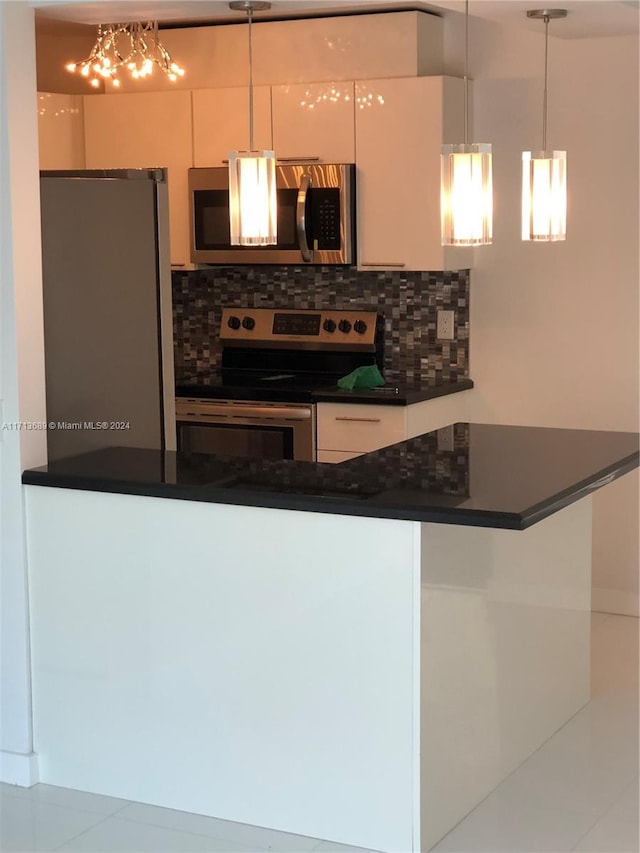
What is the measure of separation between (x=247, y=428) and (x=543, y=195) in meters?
2.24

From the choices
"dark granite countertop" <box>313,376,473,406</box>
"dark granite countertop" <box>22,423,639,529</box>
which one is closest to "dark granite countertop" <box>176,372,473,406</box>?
"dark granite countertop" <box>313,376,473,406</box>

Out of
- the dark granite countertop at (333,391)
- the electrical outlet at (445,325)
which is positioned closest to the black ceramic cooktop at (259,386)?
the dark granite countertop at (333,391)

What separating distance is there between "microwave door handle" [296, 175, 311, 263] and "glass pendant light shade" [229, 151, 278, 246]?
1.86 m

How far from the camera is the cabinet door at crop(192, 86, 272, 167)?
5.36m

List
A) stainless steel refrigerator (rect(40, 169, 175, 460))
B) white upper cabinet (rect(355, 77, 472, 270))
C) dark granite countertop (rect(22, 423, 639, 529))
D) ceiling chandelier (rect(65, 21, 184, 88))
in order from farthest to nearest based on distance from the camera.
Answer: ceiling chandelier (rect(65, 21, 184, 88))
white upper cabinet (rect(355, 77, 472, 270))
stainless steel refrigerator (rect(40, 169, 175, 460))
dark granite countertop (rect(22, 423, 639, 529))

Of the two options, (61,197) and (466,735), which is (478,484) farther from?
(61,197)

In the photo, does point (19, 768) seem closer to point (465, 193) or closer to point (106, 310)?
point (106, 310)

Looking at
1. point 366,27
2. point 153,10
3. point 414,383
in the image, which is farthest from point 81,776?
point 366,27

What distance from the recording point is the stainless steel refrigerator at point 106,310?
3.85 meters

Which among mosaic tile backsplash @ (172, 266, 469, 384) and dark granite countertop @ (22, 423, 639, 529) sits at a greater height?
mosaic tile backsplash @ (172, 266, 469, 384)

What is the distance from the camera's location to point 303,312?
5902 mm

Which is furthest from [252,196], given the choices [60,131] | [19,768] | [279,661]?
[60,131]

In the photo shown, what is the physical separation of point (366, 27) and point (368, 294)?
4.00 feet

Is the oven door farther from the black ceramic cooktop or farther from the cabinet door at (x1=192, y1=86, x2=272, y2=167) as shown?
the cabinet door at (x1=192, y1=86, x2=272, y2=167)
